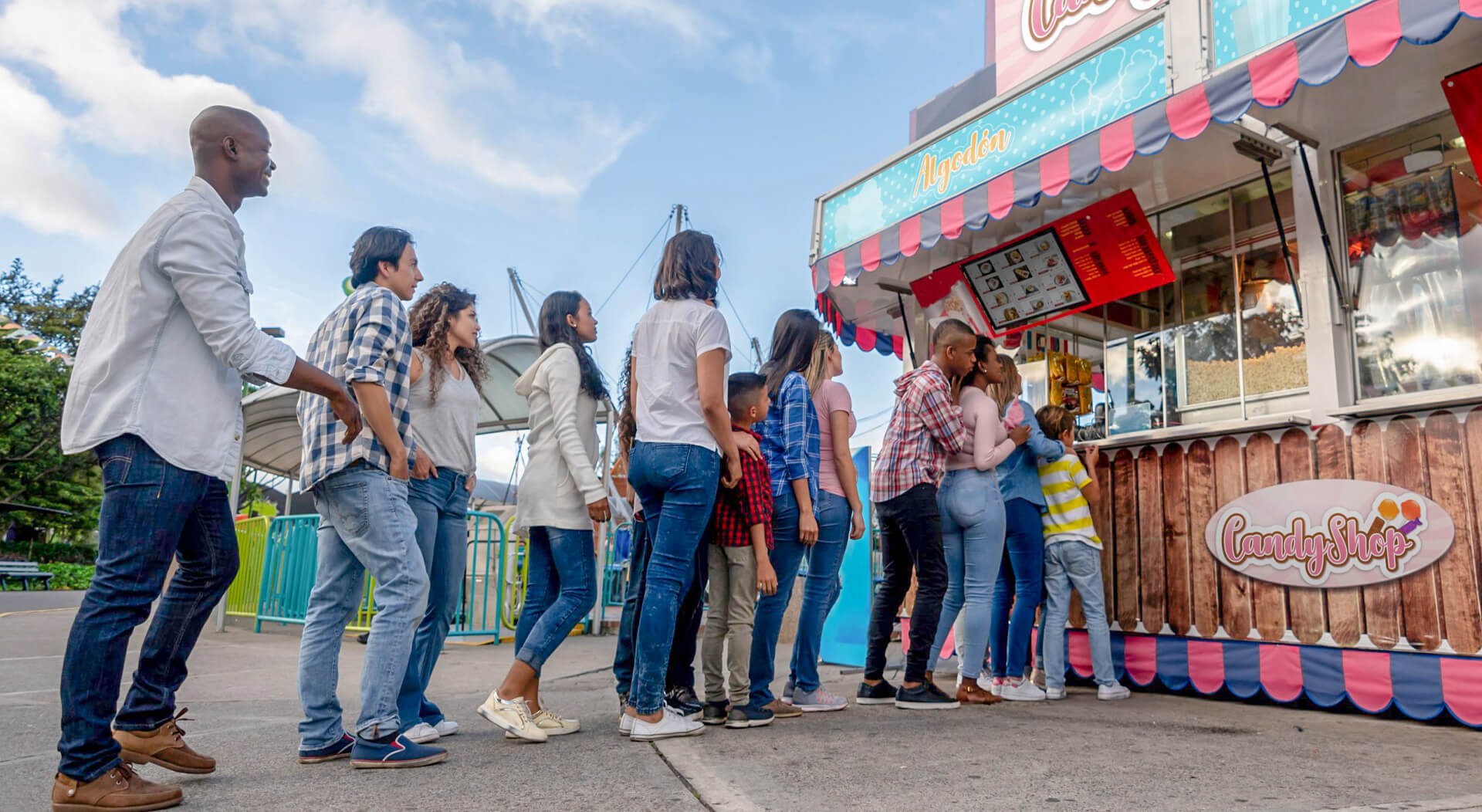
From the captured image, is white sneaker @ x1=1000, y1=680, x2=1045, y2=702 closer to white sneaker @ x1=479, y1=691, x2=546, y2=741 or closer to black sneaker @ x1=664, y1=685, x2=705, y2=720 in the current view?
black sneaker @ x1=664, y1=685, x2=705, y2=720

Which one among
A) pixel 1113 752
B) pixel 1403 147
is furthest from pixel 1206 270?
pixel 1113 752

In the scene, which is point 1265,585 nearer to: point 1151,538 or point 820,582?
point 1151,538

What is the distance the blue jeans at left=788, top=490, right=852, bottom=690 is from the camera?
4.01 m

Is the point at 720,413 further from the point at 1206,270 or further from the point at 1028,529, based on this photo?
the point at 1206,270

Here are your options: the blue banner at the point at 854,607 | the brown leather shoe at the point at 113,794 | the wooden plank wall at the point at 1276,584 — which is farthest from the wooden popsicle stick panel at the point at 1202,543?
the brown leather shoe at the point at 113,794

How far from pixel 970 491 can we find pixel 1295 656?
180cm

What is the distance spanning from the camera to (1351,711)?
416cm

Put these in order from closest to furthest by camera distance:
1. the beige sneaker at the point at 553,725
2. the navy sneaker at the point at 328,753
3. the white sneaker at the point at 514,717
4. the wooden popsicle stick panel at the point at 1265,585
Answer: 1. the navy sneaker at the point at 328,753
2. the white sneaker at the point at 514,717
3. the beige sneaker at the point at 553,725
4. the wooden popsicle stick panel at the point at 1265,585

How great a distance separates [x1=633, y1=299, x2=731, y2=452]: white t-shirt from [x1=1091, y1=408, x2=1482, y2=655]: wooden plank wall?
3073 millimetres

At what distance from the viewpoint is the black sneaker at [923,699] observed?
13.4 feet

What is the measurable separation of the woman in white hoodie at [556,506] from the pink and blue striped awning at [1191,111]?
257 centimetres

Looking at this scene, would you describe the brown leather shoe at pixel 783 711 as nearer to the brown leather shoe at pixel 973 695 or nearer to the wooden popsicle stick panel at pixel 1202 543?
the brown leather shoe at pixel 973 695

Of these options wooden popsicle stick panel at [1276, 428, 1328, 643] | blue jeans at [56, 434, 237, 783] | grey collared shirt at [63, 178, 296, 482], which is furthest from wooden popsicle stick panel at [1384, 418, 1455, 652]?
blue jeans at [56, 434, 237, 783]

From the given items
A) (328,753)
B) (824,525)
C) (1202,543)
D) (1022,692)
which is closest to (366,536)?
(328,753)
